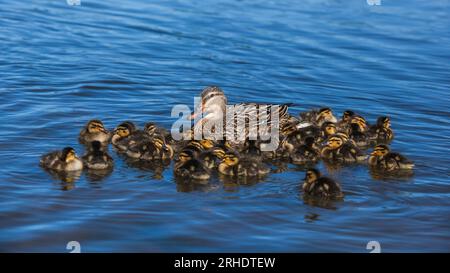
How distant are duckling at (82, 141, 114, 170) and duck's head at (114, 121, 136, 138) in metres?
0.70

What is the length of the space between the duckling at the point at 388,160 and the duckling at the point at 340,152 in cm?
23

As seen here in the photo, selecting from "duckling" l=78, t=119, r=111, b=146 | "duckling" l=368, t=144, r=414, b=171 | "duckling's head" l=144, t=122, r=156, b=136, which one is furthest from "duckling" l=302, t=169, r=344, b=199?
"duckling" l=78, t=119, r=111, b=146

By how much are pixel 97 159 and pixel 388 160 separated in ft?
10.4

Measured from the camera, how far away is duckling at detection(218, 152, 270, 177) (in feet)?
30.2

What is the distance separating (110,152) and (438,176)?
374cm

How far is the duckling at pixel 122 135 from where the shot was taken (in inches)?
394

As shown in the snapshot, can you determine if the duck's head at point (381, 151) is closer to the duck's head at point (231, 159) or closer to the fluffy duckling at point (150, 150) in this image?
the duck's head at point (231, 159)

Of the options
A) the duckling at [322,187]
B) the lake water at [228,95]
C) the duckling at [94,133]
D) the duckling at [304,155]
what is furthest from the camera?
the duckling at [94,133]

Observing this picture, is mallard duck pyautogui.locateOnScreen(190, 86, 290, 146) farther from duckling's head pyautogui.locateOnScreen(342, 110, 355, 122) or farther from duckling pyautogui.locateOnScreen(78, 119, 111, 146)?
duckling pyautogui.locateOnScreen(78, 119, 111, 146)

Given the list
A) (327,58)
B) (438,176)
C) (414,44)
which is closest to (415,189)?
(438,176)

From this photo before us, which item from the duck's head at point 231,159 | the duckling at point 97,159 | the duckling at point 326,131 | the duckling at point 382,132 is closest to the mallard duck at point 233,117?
the duckling at point 326,131

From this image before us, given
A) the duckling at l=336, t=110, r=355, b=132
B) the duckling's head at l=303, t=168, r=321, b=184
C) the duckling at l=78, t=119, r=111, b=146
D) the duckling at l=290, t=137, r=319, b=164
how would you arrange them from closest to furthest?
the duckling's head at l=303, t=168, r=321, b=184 < the duckling at l=290, t=137, r=319, b=164 < the duckling at l=78, t=119, r=111, b=146 < the duckling at l=336, t=110, r=355, b=132

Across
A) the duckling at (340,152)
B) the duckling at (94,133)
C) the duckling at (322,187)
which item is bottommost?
the duckling at (322,187)

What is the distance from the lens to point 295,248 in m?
7.53
